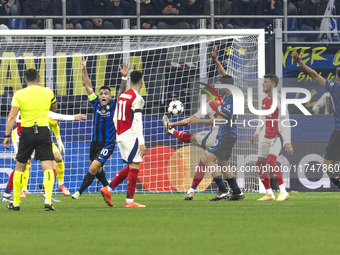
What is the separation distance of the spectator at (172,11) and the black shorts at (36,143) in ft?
30.1

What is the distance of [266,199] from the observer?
13.8 m

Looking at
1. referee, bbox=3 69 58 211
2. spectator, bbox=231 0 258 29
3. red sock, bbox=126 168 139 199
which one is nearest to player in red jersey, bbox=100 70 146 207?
red sock, bbox=126 168 139 199

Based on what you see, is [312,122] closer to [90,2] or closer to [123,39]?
[123,39]

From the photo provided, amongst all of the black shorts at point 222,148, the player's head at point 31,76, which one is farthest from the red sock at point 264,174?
the player's head at point 31,76

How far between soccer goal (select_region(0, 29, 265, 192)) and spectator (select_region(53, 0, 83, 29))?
4.89 ft

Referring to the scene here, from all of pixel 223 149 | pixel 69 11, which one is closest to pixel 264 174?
pixel 223 149

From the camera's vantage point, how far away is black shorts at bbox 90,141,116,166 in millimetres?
13477

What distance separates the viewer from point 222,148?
13945 mm

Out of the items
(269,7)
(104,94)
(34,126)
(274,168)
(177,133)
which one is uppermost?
(269,7)

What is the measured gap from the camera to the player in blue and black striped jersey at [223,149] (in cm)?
1380

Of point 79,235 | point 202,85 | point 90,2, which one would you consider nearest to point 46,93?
point 79,235

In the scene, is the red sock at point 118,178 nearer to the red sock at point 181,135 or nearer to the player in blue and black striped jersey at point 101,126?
the player in blue and black striped jersey at point 101,126

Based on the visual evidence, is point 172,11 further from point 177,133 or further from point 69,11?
point 177,133

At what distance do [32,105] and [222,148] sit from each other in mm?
4412
